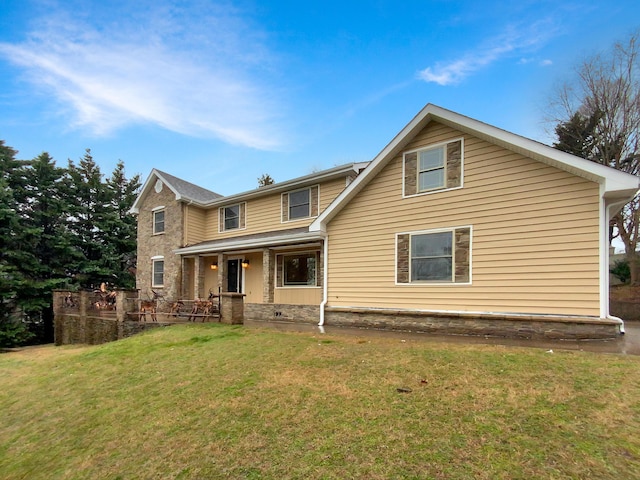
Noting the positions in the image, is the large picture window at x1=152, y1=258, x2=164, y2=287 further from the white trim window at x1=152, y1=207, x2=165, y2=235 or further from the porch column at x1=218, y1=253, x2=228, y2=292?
the porch column at x1=218, y1=253, x2=228, y2=292

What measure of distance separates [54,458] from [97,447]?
548mm

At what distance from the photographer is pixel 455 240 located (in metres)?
8.63

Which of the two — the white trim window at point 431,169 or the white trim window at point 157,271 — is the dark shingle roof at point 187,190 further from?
the white trim window at point 431,169

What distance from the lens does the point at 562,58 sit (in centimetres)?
1833

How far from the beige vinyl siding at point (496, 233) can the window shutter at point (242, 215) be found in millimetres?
7569

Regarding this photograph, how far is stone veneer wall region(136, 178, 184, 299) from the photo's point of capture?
16875 mm

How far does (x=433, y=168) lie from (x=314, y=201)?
5.69m

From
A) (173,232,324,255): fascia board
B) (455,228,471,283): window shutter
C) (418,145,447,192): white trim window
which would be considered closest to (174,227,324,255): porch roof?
(173,232,324,255): fascia board

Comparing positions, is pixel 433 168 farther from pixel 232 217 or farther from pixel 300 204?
pixel 232 217

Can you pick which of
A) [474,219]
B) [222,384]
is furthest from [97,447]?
[474,219]

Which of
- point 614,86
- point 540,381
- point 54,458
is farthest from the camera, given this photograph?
point 614,86

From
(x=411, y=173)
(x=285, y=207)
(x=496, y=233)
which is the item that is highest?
(x=411, y=173)

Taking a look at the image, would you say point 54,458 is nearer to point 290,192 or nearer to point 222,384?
point 222,384

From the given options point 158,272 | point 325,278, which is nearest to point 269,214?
point 325,278
